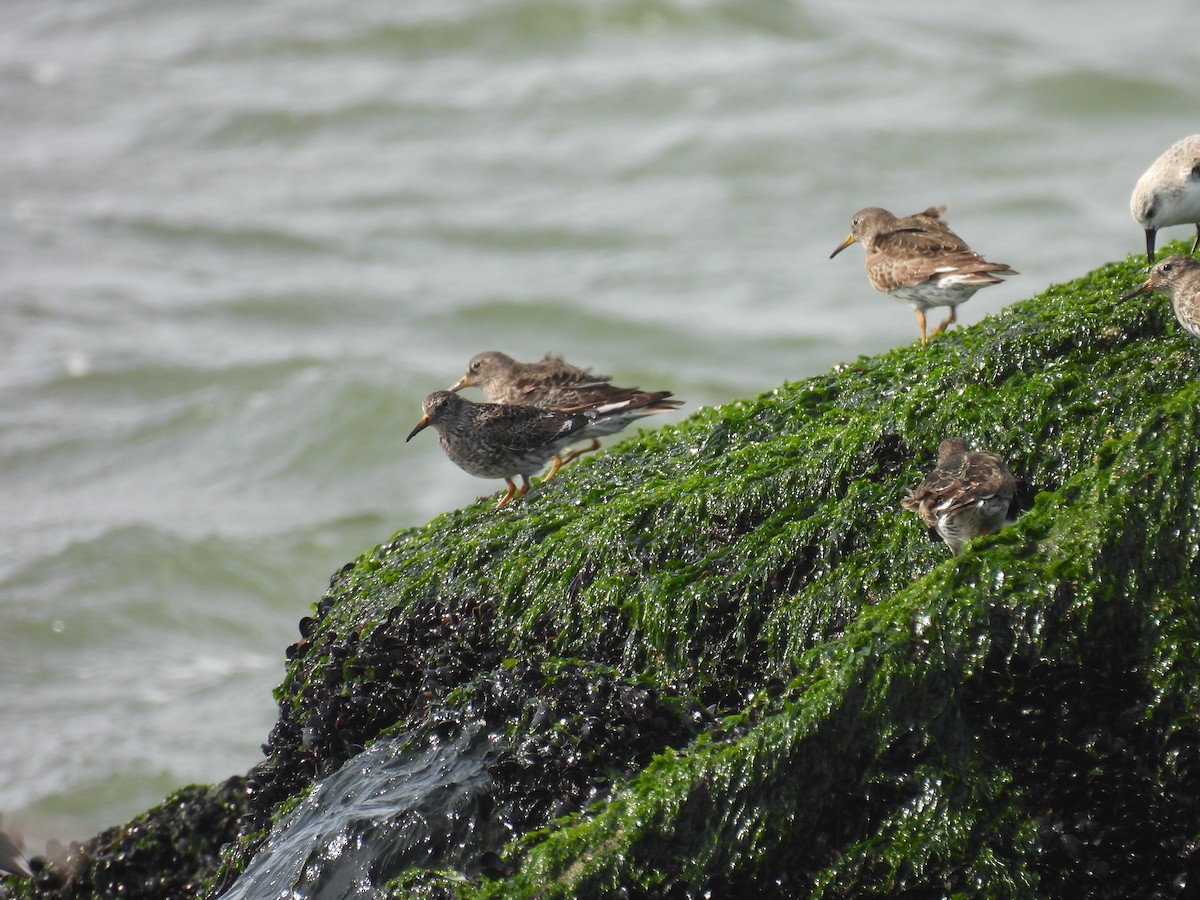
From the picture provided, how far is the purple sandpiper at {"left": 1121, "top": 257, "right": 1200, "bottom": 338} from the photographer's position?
471 cm

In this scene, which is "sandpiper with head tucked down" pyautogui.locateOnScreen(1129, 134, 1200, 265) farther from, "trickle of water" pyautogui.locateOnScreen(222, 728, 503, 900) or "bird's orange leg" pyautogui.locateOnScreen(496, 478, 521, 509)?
"trickle of water" pyautogui.locateOnScreen(222, 728, 503, 900)

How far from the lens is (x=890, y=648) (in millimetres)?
3979

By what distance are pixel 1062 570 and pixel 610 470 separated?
2628 mm

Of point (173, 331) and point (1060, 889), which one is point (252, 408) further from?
point (1060, 889)

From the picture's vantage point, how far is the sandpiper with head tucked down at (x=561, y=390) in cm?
707

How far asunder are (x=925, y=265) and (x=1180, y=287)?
225cm

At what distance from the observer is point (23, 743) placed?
9.34 meters

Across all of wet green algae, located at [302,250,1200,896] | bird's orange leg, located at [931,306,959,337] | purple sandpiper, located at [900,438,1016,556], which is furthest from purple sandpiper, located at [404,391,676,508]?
purple sandpiper, located at [900,438,1016,556]

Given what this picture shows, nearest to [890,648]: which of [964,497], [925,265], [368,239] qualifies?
[964,497]

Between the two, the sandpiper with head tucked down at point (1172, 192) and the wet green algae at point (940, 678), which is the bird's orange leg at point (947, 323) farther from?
the wet green algae at point (940, 678)

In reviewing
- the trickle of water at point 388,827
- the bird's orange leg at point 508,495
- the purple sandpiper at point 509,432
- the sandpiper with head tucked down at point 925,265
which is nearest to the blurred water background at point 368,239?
the purple sandpiper at point 509,432

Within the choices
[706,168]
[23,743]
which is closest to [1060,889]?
[23,743]

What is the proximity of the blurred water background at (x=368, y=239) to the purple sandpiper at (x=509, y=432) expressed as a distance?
11.4 ft

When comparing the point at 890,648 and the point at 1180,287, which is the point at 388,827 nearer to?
the point at 890,648
